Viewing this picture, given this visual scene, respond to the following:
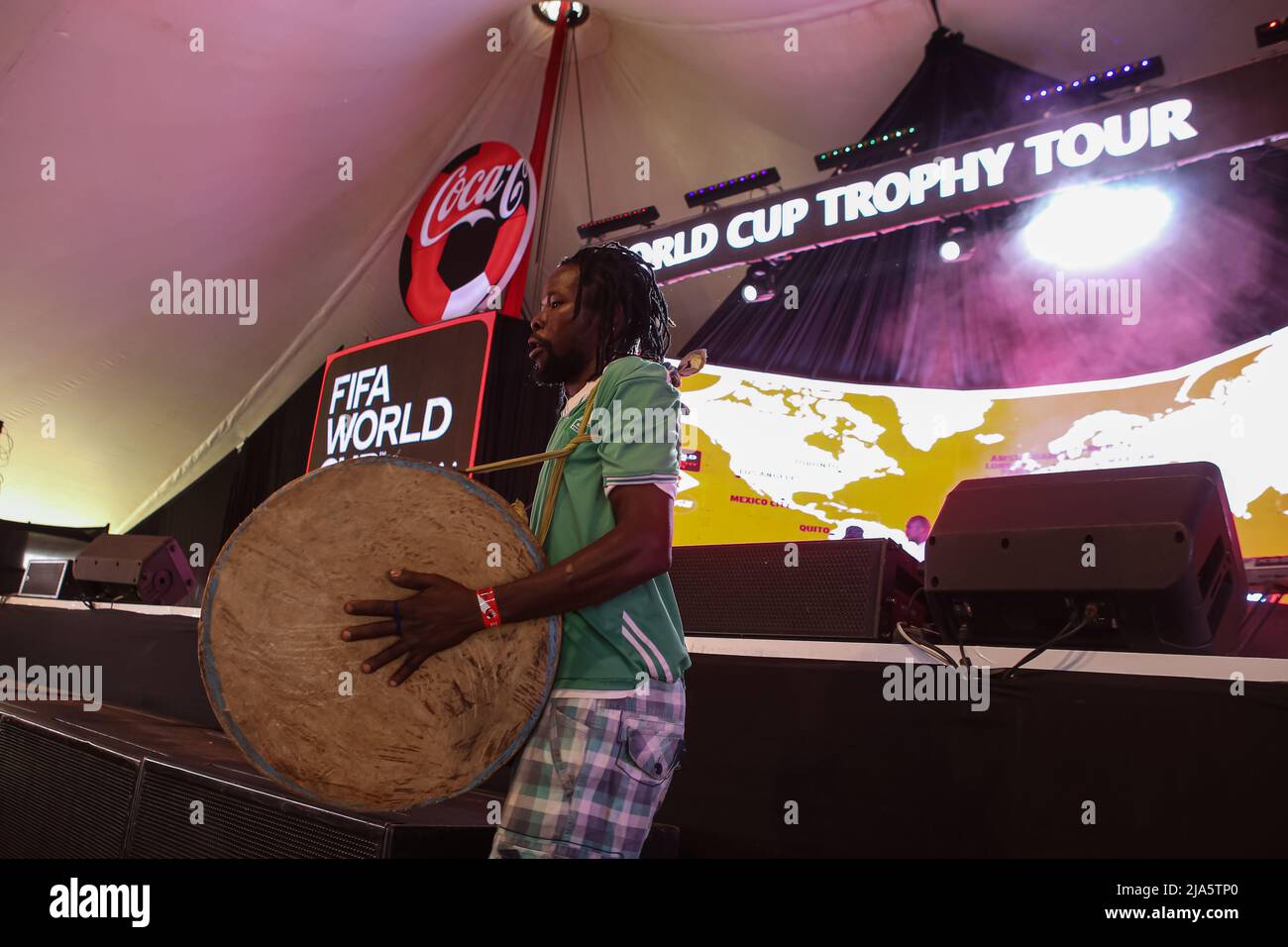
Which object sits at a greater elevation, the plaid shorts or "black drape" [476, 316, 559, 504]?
"black drape" [476, 316, 559, 504]

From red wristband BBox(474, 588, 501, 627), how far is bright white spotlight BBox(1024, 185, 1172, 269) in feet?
13.3

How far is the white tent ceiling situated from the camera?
469cm

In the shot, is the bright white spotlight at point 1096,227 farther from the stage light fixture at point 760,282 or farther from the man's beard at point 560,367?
the man's beard at point 560,367

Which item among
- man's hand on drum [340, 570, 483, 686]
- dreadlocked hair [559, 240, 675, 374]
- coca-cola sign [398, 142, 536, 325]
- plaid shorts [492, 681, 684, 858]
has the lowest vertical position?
plaid shorts [492, 681, 684, 858]

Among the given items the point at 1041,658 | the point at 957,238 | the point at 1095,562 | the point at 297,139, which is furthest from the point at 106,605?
the point at 957,238

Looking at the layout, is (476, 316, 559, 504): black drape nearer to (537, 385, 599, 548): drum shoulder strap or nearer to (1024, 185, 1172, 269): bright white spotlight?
(1024, 185, 1172, 269): bright white spotlight

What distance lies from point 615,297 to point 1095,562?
3.14ft

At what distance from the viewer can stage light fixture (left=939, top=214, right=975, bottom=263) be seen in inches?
172

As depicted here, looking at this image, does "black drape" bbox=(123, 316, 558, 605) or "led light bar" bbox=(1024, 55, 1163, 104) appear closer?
"led light bar" bbox=(1024, 55, 1163, 104)

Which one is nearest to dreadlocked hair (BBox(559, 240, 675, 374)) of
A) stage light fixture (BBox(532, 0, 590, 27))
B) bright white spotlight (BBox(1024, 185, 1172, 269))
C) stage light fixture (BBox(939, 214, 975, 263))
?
stage light fixture (BBox(939, 214, 975, 263))

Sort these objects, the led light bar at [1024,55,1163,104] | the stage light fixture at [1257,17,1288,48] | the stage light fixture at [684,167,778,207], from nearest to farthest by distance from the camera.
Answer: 1. the stage light fixture at [1257,17,1288,48]
2. the led light bar at [1024,55,1163,104]
3. the stage light fixture at [684,167,778,207]

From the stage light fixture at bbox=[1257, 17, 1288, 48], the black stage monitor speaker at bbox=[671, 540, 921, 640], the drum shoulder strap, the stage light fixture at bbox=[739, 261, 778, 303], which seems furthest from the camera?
the stage light fixture at bbox=[739, 261, 778, 303]

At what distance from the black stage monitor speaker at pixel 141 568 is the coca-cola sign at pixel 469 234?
1.84 m
